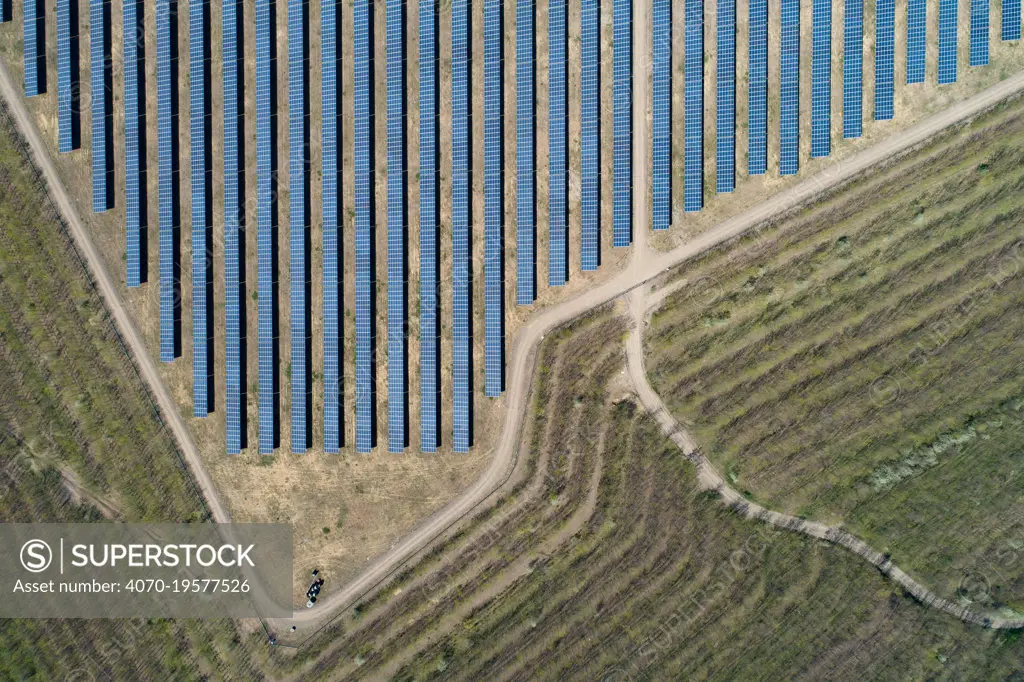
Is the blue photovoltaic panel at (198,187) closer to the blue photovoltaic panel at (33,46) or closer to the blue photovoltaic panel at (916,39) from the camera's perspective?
the blue photovoltaic panel at (33,46)

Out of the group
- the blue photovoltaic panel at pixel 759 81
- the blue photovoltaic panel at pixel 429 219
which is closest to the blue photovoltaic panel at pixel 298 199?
the blue photovoltaic panel at pixel 429 219

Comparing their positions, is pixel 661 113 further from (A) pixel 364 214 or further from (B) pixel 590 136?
(A) pixel 364 214

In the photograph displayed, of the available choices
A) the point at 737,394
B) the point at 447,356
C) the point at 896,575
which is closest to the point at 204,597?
the point at 447,356

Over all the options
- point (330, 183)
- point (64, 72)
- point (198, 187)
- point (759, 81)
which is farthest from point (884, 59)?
point (64, 72)

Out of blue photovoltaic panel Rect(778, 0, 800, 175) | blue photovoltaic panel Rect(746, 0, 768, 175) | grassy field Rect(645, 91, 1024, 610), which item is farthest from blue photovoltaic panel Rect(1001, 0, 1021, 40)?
blue photovoltaic panel Rect(746, 0, 768, 175)

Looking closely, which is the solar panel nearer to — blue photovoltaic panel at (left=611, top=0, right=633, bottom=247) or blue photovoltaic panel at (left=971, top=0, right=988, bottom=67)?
blue photovoltaic panel at (left=611, top=0, right=633, bottom=247)

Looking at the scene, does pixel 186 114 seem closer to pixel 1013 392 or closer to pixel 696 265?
pixel 696 265
